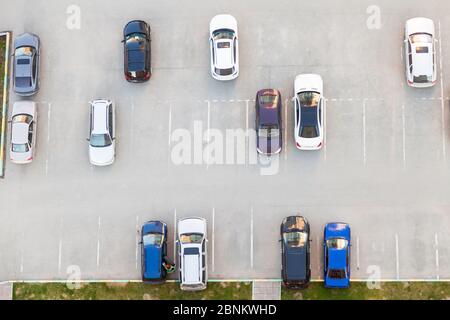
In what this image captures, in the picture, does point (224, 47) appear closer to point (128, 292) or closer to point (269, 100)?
point (269, 100)

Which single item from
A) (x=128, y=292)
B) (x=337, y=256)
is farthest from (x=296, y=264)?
(x=128, y=292)

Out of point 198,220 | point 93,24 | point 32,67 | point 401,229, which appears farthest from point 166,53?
point 401,229

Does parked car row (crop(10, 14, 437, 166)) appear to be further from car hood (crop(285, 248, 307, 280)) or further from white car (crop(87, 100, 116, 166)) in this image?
car hood (crop(285, 248, 307, 280))

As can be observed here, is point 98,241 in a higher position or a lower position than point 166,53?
lower

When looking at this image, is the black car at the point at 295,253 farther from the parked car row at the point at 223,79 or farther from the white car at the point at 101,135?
the white car at the point at 101,135

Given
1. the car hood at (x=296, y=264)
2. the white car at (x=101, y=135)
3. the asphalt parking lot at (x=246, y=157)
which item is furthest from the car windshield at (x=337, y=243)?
the white car at (x=101, y=135)
